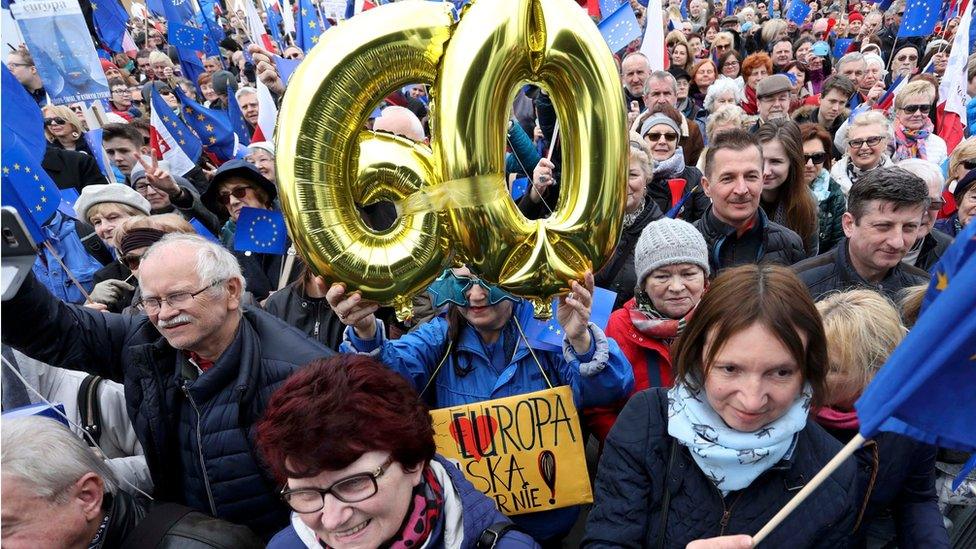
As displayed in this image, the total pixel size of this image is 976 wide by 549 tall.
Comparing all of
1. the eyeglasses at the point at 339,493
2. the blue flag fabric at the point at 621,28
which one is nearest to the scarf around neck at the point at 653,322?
the eyeglasses at the point at 339,493

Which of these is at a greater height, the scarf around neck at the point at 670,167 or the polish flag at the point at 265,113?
the polish flag at the point at 265,113

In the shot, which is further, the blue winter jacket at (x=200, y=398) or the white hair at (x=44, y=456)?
the blue winter jacket at (x=200, y=398)

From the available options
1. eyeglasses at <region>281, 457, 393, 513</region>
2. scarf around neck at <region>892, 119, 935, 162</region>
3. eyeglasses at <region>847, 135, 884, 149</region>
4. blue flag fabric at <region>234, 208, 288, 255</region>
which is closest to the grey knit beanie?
eyeglasses at <region>281, 457, 393, 513</region>

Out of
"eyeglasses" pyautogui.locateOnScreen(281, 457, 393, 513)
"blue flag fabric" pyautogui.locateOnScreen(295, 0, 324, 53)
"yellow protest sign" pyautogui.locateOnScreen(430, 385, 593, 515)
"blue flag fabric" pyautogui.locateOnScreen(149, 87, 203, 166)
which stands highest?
"blue flag fabric" pyautogui.locateOnScreen(295, 0, 324, 53)

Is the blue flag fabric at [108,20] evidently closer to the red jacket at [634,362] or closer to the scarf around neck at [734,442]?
the red jacket at [634,362]

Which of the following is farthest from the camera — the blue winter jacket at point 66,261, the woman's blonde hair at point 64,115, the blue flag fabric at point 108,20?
the blue flag fabric at point 108,20

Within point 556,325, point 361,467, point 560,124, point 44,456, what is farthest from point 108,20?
point 361,467

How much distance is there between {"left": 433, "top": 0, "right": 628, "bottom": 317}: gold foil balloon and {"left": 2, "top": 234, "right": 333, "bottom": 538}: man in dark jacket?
0.94 m

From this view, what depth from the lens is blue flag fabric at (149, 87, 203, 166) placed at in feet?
16.0

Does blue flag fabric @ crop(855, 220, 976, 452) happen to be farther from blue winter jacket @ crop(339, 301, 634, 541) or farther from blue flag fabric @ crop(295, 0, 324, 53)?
blue flag fabric @ crop(295, 0, 324, 53)

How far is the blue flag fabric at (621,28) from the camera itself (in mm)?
4859

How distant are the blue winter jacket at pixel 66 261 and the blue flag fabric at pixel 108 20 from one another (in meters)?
5.62

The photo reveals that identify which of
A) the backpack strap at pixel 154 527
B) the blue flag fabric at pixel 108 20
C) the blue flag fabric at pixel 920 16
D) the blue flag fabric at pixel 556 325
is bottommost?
the backpack strap at pixel 154 527

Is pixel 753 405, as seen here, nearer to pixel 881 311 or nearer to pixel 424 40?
pixel 881 311
